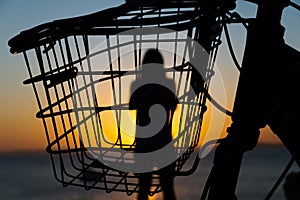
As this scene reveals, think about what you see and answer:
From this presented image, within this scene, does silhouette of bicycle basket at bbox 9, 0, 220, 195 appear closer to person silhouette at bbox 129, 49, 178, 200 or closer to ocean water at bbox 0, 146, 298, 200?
person silhouette at bbox 129, 49, 178, 200

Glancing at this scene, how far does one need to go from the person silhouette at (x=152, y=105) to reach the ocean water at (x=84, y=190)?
595cm

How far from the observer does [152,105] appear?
1.03m

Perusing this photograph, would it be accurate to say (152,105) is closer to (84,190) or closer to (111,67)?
(111,67)

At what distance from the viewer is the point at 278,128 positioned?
2.95ft

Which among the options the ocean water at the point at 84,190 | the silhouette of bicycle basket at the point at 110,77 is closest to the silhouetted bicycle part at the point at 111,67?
the silhouette of bicycle basket at the point at 110,77

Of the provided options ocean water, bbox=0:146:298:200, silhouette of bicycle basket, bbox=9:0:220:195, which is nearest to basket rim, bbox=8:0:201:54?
silhouette of bicycle basket, bbox=9:0:220:195

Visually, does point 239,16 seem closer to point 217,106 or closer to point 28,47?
point 217,106

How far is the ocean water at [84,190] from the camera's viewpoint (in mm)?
11734

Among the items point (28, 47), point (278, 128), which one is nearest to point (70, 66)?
point (28, 47)

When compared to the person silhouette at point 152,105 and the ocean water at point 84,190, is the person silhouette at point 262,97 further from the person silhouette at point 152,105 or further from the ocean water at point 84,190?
the ocean water at point 84,190

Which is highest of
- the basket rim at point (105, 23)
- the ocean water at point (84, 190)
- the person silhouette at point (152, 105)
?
the basket rim at point (105, 23)

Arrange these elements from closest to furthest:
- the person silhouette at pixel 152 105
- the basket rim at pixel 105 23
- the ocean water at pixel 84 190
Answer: the basket rim at pixel 105 23
the person silhouette at pixel 152 105
the ocean water at pixel 84 190

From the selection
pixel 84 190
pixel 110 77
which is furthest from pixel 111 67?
pixel 84 190

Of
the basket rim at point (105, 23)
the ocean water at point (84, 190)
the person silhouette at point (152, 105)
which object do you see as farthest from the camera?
the ocean water at point (84, 190)
